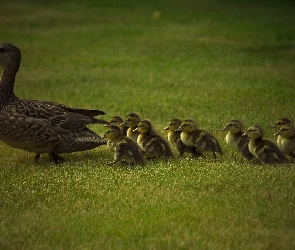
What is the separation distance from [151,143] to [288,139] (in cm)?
146

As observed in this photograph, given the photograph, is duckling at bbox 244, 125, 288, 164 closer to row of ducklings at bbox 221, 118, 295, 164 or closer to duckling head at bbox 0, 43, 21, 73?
row of ducklings at bbox 221, 118, 295, 164

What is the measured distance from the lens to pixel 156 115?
11453mm

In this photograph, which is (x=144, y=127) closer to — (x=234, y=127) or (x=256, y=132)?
(x=234, y=127)

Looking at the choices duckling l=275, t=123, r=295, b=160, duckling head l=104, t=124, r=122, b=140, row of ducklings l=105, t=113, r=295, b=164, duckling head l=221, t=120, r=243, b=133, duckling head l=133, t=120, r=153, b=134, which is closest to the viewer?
row of ducklings l=105, t=113, r=295, b=164

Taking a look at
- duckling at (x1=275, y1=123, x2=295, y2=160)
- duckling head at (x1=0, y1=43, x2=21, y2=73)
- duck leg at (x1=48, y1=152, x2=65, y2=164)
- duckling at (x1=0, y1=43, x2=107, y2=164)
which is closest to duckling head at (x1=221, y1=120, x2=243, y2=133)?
duckling at (x1=275, y1=123, x2=295, y2=160)

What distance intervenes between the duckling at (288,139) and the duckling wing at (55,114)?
2.20m

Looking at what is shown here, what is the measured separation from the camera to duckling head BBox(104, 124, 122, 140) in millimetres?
8538

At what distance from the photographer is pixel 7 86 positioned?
9.11m

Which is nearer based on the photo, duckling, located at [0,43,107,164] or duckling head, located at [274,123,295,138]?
duckling head, located at [274,123,295,138]

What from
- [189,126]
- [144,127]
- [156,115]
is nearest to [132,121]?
[144,127]

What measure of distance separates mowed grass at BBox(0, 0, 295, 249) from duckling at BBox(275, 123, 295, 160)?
14.0 inches

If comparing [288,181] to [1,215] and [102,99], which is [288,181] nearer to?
[1,215]

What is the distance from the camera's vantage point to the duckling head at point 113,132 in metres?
8.54

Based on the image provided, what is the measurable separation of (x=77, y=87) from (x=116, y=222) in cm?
806
